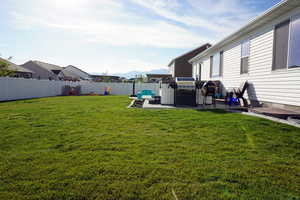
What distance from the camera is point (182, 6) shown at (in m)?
8.11

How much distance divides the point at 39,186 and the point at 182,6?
28.8ft

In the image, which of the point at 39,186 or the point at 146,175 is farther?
the point at 146,175

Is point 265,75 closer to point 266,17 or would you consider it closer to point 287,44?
point 287,44

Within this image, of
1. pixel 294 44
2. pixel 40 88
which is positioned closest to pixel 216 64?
pixel 294 44

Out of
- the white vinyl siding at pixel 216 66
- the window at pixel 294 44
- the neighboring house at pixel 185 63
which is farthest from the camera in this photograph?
the neighboring house at pixel 185 63

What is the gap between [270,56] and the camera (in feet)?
18.9

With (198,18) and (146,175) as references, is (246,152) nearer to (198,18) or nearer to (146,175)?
(146,175)

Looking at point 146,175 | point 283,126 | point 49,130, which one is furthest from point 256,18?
point 49,130

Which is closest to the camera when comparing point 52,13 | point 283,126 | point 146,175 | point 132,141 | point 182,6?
point 146,175

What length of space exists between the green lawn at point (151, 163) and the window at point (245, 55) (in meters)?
4.53

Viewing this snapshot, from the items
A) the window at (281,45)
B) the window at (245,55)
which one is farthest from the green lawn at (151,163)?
the window at (245,55)

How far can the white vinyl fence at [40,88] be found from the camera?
1165 centimetres

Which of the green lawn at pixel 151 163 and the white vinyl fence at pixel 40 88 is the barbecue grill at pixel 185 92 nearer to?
the green lawn at pixel 151 163

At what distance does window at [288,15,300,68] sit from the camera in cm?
466
